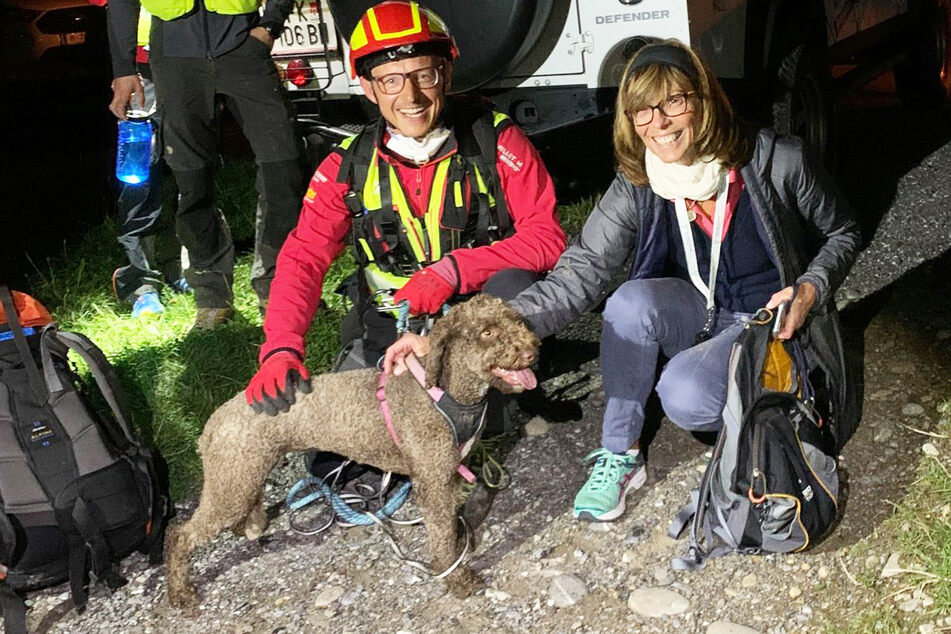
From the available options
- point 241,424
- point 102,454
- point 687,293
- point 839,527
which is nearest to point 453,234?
point 687,293

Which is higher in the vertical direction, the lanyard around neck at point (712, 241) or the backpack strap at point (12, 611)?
the lanyard around neck at point (712, 241)

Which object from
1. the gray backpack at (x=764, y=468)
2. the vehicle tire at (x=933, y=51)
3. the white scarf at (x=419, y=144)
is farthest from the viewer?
the vehicle tire at (x=933, y=51)

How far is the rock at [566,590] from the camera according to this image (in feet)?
10.4

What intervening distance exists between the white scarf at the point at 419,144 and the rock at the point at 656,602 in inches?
68.5

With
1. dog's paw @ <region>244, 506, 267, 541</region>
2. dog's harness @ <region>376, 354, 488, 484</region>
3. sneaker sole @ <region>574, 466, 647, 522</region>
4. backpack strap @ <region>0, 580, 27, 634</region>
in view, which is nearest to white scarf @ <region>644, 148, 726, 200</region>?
dog's harness @ <region>376, 354, 488, 484</region>

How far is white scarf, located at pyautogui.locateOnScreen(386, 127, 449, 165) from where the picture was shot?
356cm

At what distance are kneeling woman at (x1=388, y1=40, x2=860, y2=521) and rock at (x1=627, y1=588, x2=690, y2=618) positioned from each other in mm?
401

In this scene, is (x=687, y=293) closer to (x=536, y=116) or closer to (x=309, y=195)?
(x=309, y=195)

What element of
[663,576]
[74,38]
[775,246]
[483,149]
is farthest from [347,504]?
[74,38]

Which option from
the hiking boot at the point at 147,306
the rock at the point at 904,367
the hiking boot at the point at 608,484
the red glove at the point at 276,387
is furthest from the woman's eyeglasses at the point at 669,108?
the hiking boot at the point at 147,306

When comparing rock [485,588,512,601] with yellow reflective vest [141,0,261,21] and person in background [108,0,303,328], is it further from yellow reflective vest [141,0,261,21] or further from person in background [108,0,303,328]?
yellow reflective vest [141,0,261,21]

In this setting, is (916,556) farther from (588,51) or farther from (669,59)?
(588,51)

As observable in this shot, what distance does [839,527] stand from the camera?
3297 millimetres

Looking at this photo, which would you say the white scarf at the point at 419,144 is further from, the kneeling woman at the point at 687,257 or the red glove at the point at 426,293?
the kneeling woman at the point at 687,257
